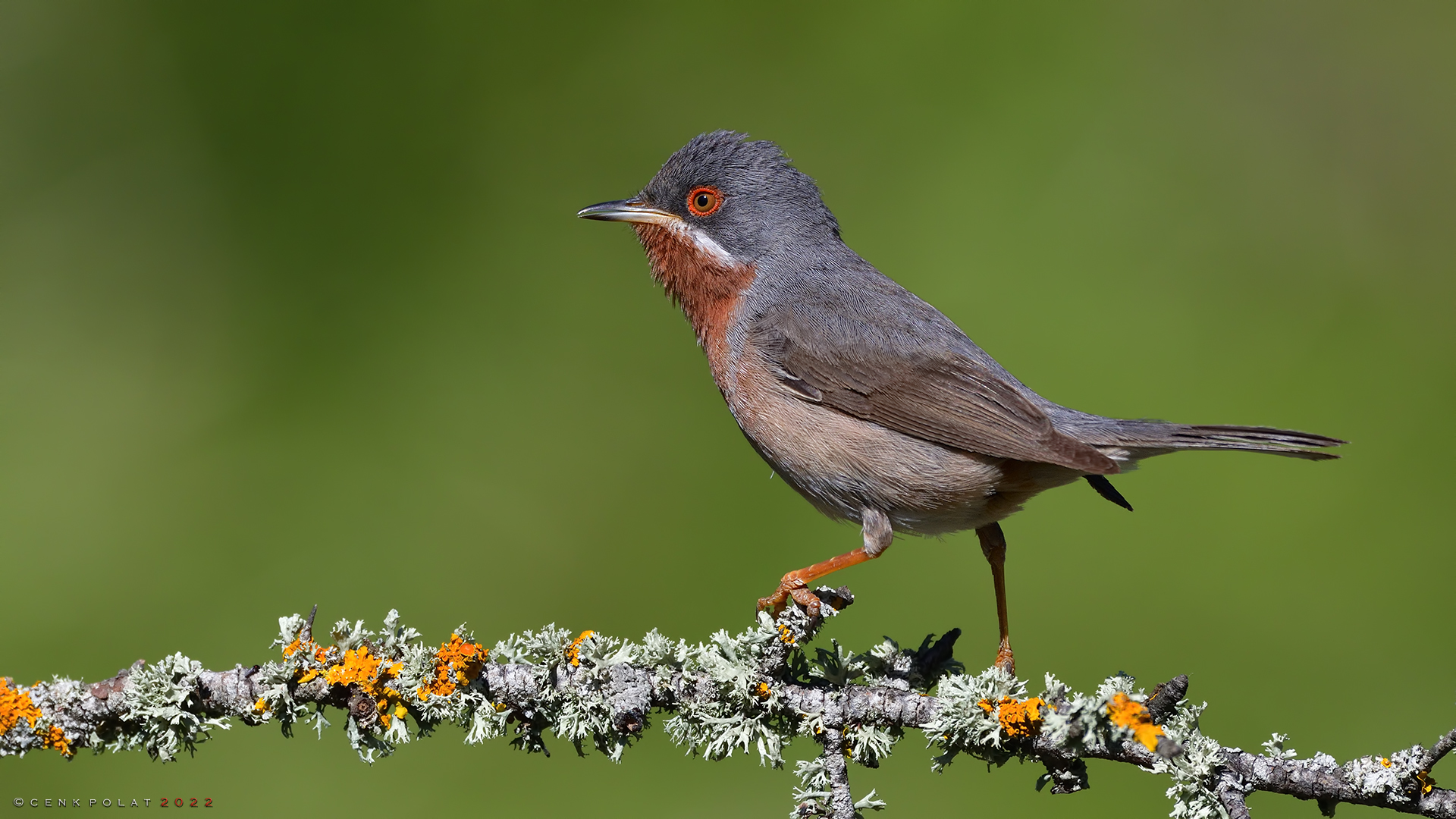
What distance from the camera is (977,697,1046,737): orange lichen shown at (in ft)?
8.36

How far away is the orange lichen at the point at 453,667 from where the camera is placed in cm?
259

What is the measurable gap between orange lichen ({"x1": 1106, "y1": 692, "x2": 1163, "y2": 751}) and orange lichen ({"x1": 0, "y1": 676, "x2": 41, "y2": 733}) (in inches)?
102

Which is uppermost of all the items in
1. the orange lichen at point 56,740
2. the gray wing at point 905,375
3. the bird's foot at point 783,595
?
the gray wing at point 905,375

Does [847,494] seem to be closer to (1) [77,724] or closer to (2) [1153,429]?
(2) [1153,429]

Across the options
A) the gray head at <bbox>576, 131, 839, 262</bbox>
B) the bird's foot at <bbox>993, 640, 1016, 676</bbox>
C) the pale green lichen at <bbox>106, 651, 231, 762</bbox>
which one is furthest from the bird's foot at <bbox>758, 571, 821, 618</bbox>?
the pale green lichen at <bbox>106, 651, 231, 762</bbox>

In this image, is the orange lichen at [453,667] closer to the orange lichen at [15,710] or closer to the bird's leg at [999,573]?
the orange lichen at [15,710]

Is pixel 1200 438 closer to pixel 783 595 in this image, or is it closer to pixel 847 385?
pixel 847 385

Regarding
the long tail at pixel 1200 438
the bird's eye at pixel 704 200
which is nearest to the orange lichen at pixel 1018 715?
the long tail at pixel 1200 438

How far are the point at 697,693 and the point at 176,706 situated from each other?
52.2 inches

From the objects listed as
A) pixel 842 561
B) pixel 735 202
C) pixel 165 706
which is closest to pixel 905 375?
pixel 842 561

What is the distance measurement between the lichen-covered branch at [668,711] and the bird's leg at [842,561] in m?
0.40

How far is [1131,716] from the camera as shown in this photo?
2.17 meters

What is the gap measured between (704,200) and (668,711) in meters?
2.13

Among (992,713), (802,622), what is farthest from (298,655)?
(992,713)
